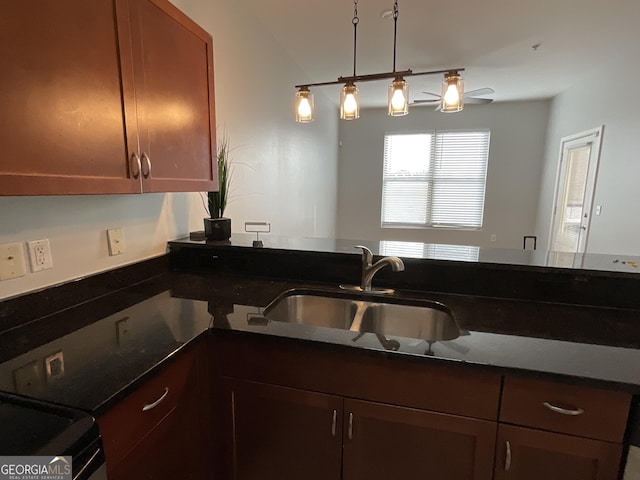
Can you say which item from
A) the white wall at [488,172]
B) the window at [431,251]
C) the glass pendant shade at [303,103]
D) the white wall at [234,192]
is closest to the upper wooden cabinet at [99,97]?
the white wall at [234,192]

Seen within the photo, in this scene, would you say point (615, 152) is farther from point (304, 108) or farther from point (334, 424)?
point (334, 424)

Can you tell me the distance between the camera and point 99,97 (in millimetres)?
983

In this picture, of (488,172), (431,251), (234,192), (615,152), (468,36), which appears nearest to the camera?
(431,251)

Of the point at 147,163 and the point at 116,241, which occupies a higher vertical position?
the point at 147,163

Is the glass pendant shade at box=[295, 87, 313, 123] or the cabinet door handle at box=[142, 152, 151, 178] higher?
the glass pendant shade at box=[295, 87, 313, 123]

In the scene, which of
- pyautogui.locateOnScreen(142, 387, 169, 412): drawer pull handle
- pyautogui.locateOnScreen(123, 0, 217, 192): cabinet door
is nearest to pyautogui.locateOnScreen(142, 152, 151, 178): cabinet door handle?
Answer: pyautogui.locateOnScreen(123, 0, 217, 192): cabinet door

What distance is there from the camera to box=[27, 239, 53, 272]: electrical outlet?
112 cm

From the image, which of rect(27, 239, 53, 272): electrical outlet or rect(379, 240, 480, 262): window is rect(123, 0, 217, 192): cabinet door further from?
rect(379, 240, 480, 262): window

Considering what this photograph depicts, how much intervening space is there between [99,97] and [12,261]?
1.90ft

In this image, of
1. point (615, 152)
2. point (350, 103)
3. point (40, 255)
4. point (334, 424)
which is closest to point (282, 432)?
point (334, 424)

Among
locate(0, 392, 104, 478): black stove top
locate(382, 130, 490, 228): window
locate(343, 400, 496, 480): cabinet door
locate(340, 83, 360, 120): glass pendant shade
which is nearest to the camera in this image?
locate(0, 392, 104, 478): black stove top

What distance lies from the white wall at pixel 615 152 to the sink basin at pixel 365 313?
286 centimetres

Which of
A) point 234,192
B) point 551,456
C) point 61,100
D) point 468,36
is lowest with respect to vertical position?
point 551,456

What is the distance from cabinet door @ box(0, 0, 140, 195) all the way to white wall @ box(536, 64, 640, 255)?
396 cm
